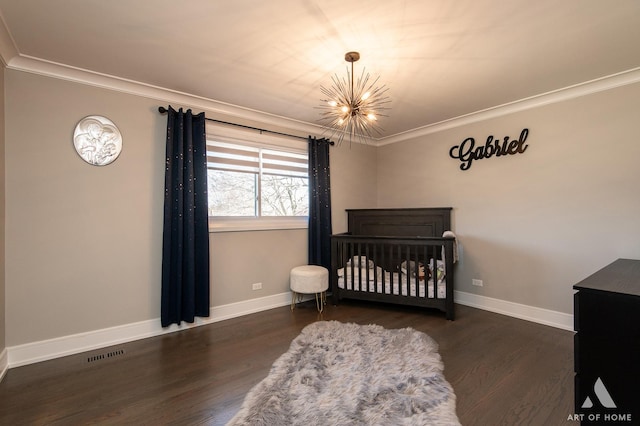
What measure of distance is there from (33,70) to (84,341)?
2.23 metres

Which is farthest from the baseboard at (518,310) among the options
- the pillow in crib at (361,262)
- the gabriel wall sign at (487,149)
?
the gabriel wall sign at (487,149)

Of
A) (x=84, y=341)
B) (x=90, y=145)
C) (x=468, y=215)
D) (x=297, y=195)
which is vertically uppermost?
(x=90, y=145)

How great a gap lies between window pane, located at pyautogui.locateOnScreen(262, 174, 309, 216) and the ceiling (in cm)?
115

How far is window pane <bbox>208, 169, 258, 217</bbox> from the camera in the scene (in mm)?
3205

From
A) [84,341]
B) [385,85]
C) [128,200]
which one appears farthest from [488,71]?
[84,341]

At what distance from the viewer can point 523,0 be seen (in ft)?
5.37

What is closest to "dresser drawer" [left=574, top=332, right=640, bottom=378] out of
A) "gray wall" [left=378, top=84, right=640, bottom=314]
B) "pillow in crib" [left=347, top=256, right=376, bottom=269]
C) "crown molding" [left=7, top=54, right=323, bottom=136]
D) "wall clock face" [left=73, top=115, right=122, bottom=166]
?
"gray wall" [left=378, top=84, right=640, bottom=314]

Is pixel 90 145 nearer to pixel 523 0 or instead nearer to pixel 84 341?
pixel 84 341

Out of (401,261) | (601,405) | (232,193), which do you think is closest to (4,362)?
(232,193)

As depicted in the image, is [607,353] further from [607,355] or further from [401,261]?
[401,261]

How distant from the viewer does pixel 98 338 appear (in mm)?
2496

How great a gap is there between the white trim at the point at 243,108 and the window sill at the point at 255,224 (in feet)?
3.88

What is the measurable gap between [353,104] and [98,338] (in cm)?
291

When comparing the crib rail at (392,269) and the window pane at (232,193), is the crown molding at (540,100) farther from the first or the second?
the window pane at (232,193)
